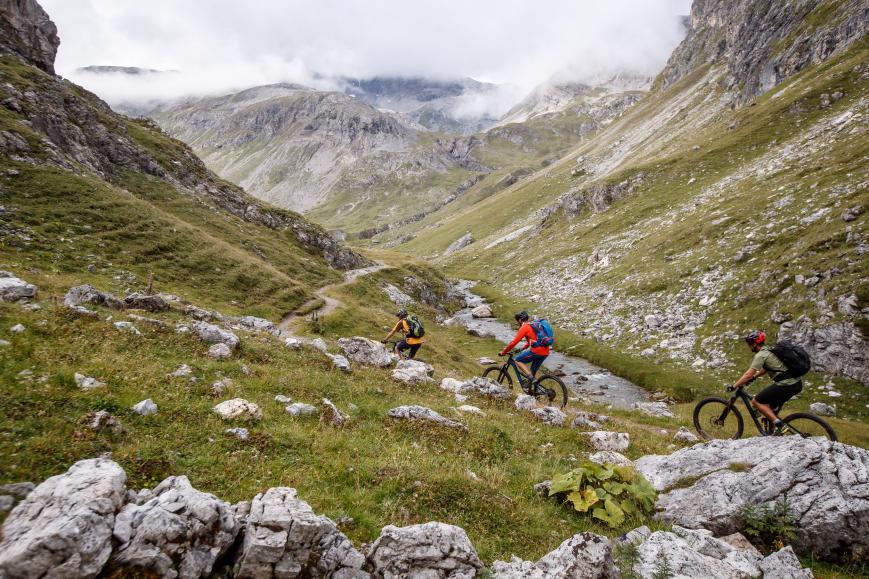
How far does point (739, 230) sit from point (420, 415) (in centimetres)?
4894

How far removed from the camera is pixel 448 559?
680 cm

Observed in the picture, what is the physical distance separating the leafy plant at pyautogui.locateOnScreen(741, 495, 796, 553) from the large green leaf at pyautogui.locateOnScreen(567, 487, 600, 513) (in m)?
3.00

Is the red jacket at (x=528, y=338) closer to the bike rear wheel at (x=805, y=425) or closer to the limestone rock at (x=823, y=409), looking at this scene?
the bike rear wheel at (x=805, y=425)

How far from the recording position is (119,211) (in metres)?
42.1

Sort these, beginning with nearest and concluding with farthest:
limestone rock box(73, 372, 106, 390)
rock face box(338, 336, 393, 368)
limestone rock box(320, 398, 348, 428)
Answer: limestone rock box(73, 372, 106, 390)
limestone rock box(320, 398, 348, 428)
rock face box(338, 336, 393, 368)

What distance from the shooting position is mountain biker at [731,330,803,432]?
48.1ft

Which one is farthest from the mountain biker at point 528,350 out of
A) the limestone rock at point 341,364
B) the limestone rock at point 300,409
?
the limestone rock at point 300,409

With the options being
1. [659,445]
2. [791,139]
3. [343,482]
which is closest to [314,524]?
[343,482]

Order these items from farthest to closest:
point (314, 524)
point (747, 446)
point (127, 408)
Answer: point (747, 446)
point (127, 408)
point (314, 524)

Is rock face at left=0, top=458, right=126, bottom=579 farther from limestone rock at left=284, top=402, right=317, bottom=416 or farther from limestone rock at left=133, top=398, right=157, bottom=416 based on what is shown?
limestone rock at left=284, top=402, right=317, bottom=416

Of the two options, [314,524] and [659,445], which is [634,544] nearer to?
[314,524]

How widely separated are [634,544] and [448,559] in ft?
12.1

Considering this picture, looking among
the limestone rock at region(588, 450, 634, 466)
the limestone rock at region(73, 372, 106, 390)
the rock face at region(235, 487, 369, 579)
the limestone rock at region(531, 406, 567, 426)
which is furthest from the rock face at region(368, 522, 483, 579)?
the limestone rock at region(531, 406, 567, 426)

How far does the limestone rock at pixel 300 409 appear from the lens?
12493mm
